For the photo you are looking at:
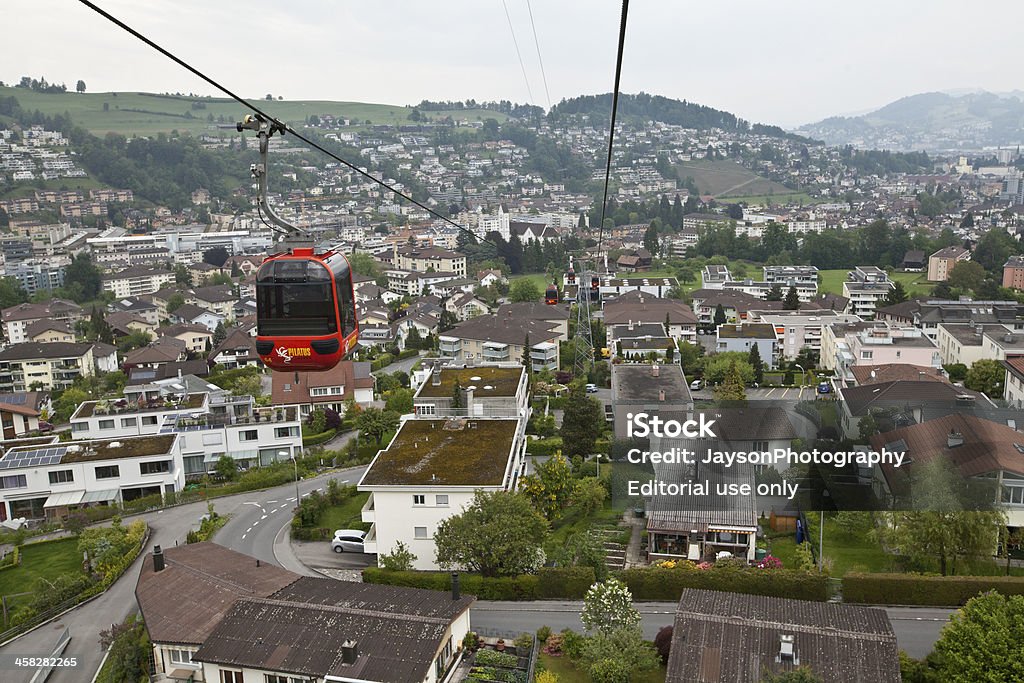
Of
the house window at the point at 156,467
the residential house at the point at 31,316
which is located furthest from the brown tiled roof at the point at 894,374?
the residential house at the point at 31,316

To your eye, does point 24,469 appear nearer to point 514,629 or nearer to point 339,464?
point 339,464

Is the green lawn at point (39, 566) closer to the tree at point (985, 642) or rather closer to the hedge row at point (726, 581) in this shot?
the hedge row at point (726, 581)

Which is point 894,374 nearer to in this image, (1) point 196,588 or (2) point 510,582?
(2) point 510,582

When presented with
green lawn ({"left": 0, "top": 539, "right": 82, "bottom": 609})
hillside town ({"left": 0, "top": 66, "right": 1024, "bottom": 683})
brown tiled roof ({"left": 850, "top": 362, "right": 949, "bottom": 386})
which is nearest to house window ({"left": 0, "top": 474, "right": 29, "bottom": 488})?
hillside town ({"left": 0, "top": 66, "right": 1024, "bottom": 683})

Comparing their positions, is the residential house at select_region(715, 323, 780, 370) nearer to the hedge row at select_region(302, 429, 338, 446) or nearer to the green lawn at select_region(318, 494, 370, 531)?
the hedge row at select_region(302, 429, 338, 446)

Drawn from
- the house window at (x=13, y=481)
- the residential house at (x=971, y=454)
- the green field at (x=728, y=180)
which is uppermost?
the green field at (x=728, y=180)
